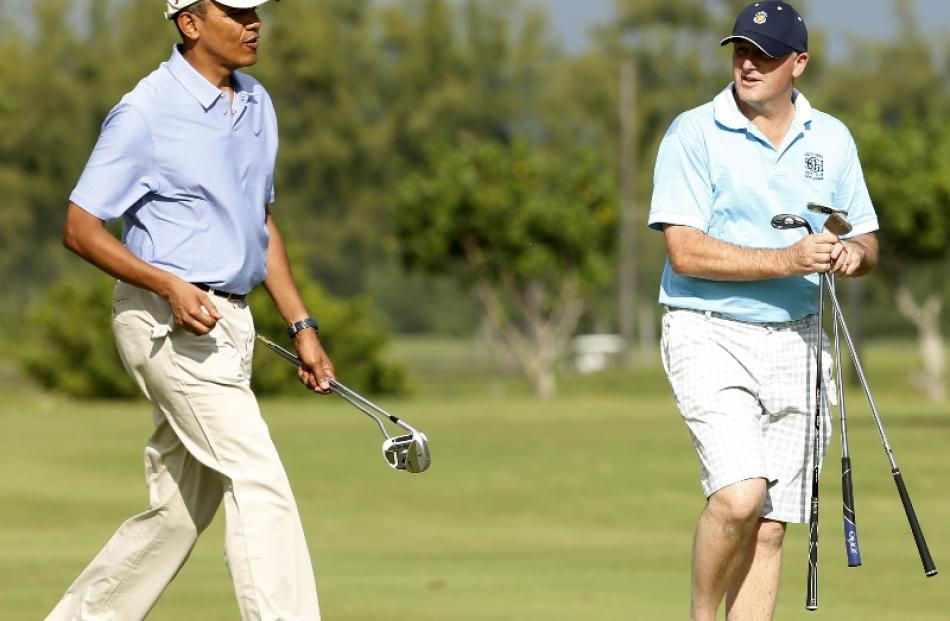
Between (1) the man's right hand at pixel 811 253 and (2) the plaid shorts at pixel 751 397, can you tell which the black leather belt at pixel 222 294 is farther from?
(1) the man's right hand at pixel 811 253

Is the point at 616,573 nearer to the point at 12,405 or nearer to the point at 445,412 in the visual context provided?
the point at 445,412

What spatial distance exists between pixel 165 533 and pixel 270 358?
32.1 meters

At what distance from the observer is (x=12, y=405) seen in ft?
124

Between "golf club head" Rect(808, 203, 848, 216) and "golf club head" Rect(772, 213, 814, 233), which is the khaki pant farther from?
"golf club head" Rect(808, 203, 848, 216)

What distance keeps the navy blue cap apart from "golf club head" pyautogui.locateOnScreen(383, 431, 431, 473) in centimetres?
167

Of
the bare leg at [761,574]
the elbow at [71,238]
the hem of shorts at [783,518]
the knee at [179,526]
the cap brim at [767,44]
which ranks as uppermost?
the cap brim at [767,44]

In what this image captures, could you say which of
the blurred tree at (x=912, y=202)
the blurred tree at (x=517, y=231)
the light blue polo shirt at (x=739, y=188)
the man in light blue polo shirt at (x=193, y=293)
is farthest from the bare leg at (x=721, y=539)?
the blurred tree at (x=517, y=231)

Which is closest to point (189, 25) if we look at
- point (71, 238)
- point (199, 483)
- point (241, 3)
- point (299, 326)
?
point (241, 3)

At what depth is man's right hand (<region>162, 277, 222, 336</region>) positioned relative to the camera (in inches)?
250

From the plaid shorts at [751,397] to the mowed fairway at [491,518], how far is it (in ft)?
6.77

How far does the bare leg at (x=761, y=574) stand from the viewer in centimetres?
695

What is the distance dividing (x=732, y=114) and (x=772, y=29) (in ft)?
1.00

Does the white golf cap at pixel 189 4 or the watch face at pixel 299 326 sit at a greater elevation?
the white golf cap at pixel 189 4

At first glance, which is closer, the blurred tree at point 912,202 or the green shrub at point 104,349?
the green shrub at point 104,349
